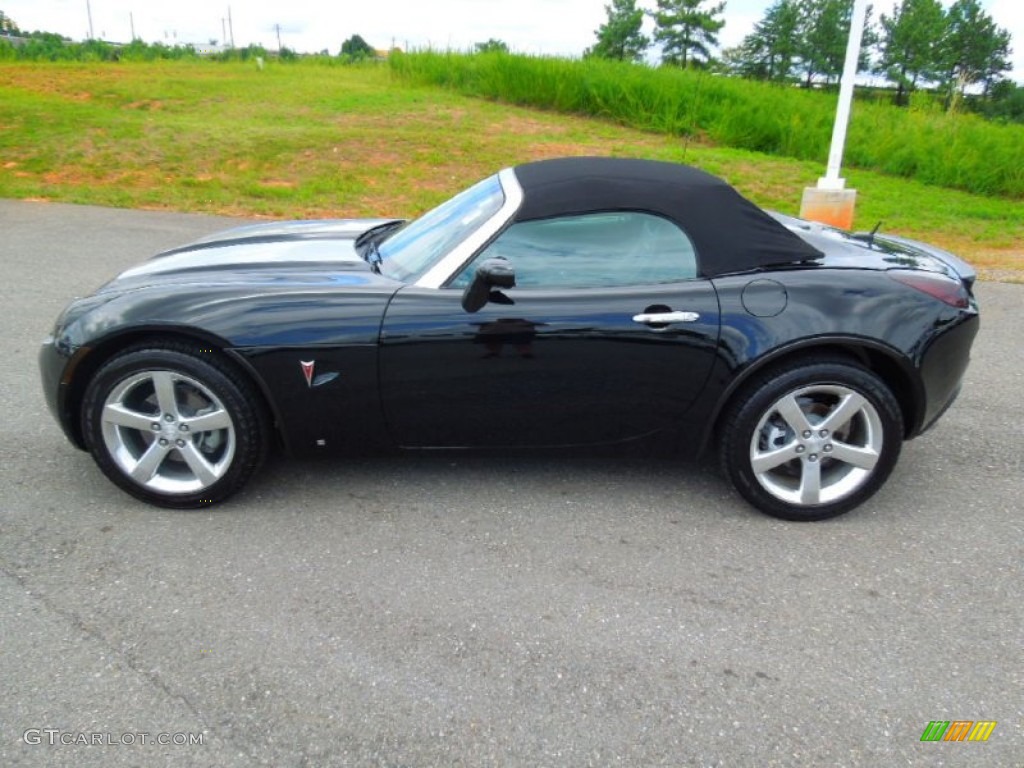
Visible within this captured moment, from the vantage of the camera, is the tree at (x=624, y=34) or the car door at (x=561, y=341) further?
the tree at (x=624, y=34)

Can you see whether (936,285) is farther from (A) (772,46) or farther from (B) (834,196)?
(A) (772,46)

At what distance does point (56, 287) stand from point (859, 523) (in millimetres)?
6029

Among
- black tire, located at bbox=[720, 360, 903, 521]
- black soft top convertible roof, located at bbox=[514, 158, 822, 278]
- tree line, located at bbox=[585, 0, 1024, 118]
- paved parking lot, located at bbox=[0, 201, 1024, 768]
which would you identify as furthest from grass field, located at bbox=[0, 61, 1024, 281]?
tree line, located at bbox=[585, 0, 1024, 118]

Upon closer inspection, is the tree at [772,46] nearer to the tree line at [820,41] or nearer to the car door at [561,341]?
the tree line at [820,41]

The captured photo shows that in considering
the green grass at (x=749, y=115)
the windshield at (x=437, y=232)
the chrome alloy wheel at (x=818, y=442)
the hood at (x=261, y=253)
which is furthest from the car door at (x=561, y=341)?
the green grass at (x=749, y=115)

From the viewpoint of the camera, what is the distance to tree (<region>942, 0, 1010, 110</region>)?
56.9 m

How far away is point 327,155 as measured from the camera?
13086 mm

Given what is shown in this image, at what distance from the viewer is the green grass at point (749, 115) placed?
13.6m

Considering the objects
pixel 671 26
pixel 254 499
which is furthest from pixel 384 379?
pixel 671 26

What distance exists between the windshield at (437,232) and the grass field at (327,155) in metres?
6.19

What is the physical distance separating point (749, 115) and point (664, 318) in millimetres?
15129

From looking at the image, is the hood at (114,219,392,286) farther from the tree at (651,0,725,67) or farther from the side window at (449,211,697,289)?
the tree at (651,0,725,67)

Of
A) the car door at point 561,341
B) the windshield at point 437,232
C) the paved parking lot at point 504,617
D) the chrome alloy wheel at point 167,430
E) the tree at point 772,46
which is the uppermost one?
the tree at point 772,46

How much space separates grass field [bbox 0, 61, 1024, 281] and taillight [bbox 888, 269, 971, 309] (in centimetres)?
505
